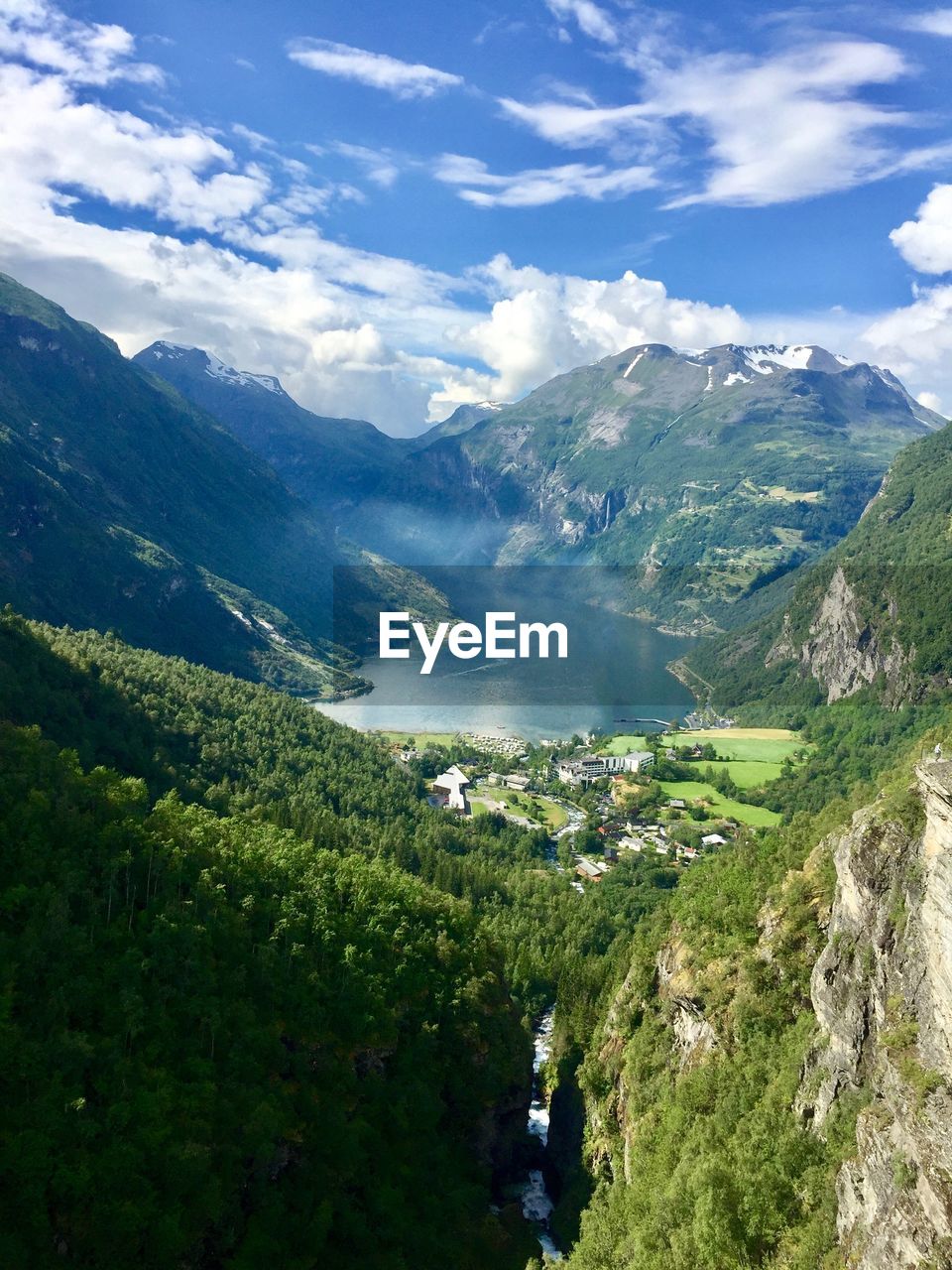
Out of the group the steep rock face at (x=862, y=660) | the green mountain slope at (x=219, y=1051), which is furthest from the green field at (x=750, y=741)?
the green mountain slope at (x=219, y=1051)

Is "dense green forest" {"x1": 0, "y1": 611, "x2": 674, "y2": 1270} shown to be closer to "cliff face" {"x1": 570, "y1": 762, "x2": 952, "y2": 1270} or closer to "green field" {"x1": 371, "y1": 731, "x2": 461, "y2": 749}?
"cliff face" {"x1": 570, "y1": 762, "x2": 952, "y2": 1270}

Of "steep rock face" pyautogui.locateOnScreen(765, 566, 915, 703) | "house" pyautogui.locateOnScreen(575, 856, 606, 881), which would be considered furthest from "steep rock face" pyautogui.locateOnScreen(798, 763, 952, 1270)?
"steep rock face" pyautogui.locateOnScreen(765, 566, 915, 703)

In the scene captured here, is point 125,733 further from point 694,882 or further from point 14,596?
point 14,596

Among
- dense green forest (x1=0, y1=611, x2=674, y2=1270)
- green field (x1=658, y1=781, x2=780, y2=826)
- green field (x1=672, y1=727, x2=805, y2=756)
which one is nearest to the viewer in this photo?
dense green forest (x1=0, y1=611, x2=674, y2=1270)

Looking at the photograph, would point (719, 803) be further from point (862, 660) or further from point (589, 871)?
point (862, 660)

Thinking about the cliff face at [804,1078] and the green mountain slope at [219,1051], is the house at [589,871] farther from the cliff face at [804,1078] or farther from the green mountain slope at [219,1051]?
the cliff face at [804,1078]

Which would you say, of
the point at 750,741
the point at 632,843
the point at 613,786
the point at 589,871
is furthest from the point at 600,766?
the point at 589,871
